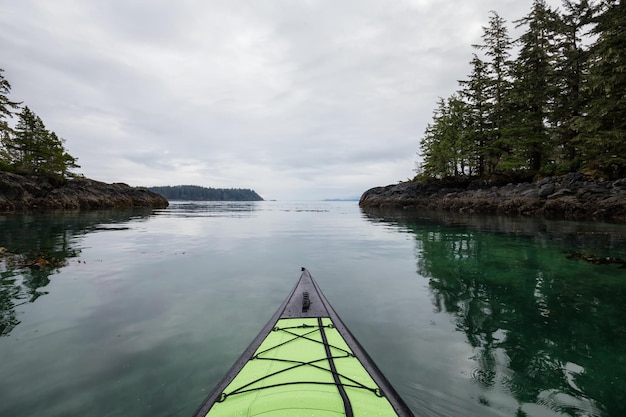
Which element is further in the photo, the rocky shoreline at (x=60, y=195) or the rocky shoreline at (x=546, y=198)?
the rocky shoreline at (x=60, y=195)

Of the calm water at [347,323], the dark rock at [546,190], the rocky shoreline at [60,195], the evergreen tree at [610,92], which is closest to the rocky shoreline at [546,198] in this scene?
the dark rock at [546,190]

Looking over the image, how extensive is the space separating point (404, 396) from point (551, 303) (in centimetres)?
531

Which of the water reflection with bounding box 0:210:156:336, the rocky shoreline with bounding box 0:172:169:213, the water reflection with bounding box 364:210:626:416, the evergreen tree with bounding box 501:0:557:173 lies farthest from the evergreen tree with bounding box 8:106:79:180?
the evergreen tree with bounding box 501:0:557:173

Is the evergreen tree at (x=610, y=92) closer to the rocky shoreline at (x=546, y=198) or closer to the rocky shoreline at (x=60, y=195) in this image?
the rocky shoreline at (x=546, y=198)

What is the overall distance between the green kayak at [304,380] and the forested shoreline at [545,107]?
81.8 feet

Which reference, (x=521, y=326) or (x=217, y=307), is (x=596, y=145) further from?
(x=217, y=307)

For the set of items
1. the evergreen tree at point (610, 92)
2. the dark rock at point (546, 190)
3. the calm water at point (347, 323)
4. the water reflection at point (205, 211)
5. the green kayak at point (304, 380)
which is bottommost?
the calm water at point (347, 323)

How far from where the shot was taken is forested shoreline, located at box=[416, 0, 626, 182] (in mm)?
19156

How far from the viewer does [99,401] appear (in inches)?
138

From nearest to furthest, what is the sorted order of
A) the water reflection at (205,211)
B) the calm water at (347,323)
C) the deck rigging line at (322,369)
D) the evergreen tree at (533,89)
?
1. the deck rigging line at (322,369)
2. the calm water at (347,323)
3. the evergreen tree at (533,89)
4. the water reflection at (205,211)

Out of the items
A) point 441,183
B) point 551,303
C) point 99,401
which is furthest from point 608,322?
point 441,183

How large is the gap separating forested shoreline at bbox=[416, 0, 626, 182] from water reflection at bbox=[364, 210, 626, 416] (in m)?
13.7

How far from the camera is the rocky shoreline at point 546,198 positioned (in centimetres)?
2086

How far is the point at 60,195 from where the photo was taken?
136ft
